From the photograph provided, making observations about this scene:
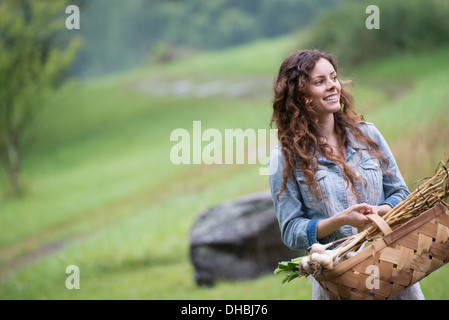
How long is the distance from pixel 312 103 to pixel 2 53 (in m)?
15.9

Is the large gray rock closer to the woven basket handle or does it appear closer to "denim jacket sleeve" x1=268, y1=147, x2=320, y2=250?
"denim jacket sleeve" x1=268, y1=147, x2=320, y2=250

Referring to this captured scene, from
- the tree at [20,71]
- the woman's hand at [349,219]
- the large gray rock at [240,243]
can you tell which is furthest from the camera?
the tree at [20,71]

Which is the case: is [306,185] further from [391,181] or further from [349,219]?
[391,181]

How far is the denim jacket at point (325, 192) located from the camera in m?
2.73

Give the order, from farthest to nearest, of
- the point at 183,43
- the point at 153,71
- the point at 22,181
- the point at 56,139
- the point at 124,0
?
the point at 124,0 → the point at 183,43 → the point at 153,71 → the point at 56,139 → the point at 22,181

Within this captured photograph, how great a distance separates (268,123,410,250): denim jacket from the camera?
8.97ft

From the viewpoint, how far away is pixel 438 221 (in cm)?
238

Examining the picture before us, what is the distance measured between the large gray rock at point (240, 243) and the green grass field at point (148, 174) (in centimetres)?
26

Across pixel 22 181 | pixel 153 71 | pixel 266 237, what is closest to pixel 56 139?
pixel 22 181

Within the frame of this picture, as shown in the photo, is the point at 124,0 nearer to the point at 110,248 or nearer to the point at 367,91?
the point at 367,91

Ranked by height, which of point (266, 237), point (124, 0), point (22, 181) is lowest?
point (266, 237)

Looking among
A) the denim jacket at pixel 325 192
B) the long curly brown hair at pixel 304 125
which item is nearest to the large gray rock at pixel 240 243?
the long curly brown hair at pixel 304 125

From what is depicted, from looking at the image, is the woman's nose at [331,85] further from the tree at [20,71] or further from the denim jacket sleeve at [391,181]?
the tree at [20,71]

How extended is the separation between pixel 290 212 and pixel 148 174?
15131 mm
